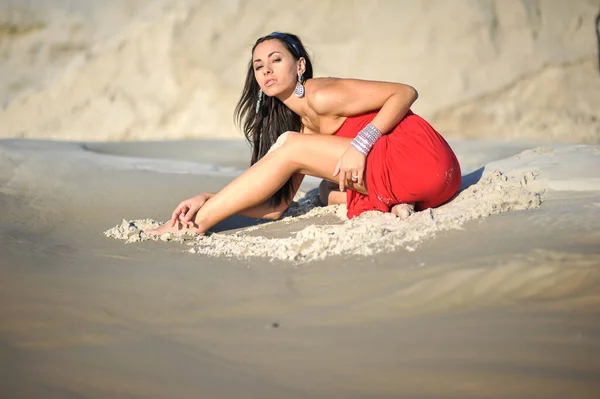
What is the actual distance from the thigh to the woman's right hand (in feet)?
1.47

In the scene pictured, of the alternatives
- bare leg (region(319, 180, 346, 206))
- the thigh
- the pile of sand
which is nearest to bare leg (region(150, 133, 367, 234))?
the thigh

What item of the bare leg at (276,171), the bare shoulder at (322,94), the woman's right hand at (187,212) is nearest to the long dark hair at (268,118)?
the bare shoulder at (322,94)

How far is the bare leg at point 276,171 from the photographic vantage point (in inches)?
118

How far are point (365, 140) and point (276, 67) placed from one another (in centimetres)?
57

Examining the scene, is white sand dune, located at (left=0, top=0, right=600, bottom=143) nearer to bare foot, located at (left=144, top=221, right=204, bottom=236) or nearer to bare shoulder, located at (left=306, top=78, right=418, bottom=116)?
bare shoulder, located at (left=306, top=78, right=418, bottom=116)

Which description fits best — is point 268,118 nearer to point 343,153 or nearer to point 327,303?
point 343,153

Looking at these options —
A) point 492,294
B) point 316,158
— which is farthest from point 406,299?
point 316,158

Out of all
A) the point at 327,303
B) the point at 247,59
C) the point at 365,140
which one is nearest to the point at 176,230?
the point at 365,140

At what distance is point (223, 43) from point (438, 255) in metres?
5.26

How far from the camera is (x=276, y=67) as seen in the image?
10.6 feet

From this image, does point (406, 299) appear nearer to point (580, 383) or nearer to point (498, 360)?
point (498, 360)

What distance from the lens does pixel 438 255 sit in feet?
7.61

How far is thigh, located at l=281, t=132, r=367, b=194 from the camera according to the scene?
118 inches

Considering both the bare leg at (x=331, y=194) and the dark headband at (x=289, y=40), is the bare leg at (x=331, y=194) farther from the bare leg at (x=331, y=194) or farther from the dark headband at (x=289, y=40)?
the dark headband at (x=289, y=40)
